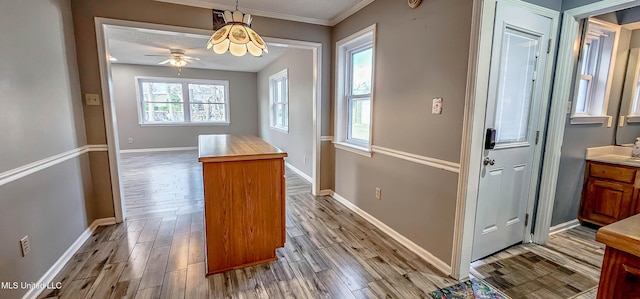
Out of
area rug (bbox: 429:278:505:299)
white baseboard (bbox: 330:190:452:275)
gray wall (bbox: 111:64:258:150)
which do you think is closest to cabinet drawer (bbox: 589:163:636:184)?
area rug (bbox: 429:278:505:299)

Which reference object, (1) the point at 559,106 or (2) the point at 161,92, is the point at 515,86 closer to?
(1) the point at 559,106

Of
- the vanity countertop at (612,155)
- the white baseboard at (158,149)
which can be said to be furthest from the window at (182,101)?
the vanity countertop at (612,155)

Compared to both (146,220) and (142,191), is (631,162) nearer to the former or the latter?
(146,220)

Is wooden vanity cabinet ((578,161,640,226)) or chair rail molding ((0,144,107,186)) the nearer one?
chair rail molding ((0,144,107,186))

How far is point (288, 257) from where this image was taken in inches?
86.7

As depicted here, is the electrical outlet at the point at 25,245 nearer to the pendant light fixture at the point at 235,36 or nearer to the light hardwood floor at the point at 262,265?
the light hardwood floor at the point at 262,265

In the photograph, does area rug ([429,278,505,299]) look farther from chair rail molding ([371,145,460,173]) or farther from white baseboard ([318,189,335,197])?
white baseboard ([318,189,335,197])

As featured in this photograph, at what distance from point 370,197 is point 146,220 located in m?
2.48

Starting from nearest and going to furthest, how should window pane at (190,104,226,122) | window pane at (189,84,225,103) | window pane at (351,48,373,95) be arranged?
window pane at (351,48,373,95) < window pane at (189,84,225,103) < window pane at (190,104,226,122)

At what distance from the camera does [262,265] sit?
→ 6.86 feet

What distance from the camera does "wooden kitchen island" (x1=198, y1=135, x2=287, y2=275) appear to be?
1876 mm

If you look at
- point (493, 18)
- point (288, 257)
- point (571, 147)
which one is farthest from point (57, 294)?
point (571, 147)

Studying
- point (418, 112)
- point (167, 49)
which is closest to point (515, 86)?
point (418, 112)

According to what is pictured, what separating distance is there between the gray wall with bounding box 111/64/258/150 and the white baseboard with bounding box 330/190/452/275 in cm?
555
